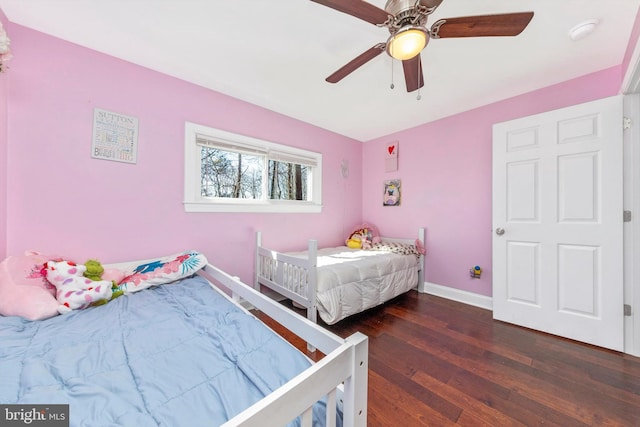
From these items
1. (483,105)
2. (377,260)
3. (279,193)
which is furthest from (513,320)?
(279,193)

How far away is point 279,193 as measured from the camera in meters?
2.80

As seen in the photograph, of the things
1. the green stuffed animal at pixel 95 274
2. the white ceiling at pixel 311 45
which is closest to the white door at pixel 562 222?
the white ceiling at pixel 311 45

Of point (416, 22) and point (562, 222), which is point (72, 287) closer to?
point (416, 22)

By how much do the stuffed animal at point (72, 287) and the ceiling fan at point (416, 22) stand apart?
1.89m

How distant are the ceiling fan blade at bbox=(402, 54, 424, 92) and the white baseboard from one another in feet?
7.42

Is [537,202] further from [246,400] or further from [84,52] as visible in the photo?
[84,52]

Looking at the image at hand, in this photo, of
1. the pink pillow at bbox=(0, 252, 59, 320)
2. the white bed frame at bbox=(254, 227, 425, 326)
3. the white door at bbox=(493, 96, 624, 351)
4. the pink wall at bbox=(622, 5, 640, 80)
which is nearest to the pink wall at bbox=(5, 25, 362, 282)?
the white bed frame at bbox=(254, 227, 425, 326)

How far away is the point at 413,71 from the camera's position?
60.7 inches

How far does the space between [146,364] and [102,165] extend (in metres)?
1.63

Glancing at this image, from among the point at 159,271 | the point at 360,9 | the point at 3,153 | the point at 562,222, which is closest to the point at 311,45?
the point at 360,9

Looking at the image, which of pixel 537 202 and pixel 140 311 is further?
pixel 537 202

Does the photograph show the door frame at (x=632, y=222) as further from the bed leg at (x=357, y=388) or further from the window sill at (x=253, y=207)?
the window sill at (x=253, y=207)

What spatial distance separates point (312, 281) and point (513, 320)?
1902mm

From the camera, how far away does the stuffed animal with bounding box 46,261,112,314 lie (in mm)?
1216
